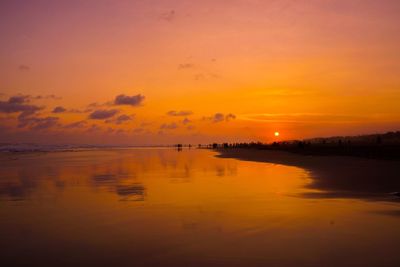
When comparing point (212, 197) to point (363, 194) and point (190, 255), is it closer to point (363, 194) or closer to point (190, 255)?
point (363, 194)

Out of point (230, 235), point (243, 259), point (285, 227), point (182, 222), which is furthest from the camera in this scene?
point (182, 222)

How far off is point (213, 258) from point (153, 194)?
929cm

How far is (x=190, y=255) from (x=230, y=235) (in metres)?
1.83

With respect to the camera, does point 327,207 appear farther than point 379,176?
No

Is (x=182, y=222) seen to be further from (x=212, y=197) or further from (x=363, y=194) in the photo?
(x=363, y=194)

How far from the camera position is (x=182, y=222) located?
11.1 metres

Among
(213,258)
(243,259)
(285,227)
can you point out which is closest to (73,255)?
(213,258)

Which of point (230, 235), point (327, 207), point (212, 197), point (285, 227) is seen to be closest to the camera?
point (230, 235)

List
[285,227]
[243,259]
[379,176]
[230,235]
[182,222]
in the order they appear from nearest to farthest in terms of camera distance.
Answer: [243,259]
[230,235]
[285,227]
[182,222]
[379,176]

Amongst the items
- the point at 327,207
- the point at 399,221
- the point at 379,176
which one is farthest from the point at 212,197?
the point at 379,176

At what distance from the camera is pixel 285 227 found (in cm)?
1041

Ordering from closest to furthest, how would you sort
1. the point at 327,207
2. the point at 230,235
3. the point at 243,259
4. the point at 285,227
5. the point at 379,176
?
the point at 243,259
the point at 230,235
the point at 285,227
the point at 327,207
the point at 379,176

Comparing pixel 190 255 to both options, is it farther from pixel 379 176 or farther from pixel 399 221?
pixel 379 176

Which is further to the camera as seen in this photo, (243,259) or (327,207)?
(327,207)
